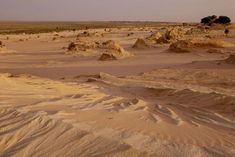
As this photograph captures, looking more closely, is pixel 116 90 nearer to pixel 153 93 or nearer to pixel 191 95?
pixel 153 93

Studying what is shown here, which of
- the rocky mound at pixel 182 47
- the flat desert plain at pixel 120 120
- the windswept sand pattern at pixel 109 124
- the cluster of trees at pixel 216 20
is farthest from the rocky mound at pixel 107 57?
the cluster of trees at pixel 216 20

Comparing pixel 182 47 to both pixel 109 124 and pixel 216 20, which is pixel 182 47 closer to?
pixel 109 124

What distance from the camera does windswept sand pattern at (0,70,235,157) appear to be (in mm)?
4094

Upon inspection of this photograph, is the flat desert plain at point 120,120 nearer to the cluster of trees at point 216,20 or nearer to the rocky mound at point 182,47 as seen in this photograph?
the rocky mound at point 182,47

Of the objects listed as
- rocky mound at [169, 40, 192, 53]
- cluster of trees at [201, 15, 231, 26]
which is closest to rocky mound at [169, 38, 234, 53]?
rocky mound at [169, 40, 192, 53]

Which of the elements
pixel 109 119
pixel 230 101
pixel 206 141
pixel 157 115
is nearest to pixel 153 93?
pixel 230 101

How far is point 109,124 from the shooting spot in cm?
496

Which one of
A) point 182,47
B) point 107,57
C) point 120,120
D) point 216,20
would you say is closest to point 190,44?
point 182,47

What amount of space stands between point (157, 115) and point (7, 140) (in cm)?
219

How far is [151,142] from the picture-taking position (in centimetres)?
424

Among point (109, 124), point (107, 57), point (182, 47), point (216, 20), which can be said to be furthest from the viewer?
point (216, 20)

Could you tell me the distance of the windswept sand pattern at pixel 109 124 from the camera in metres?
4.09

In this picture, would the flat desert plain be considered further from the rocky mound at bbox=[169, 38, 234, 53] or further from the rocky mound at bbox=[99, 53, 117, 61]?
the rocky mound at bbox=[169, 38, 234, 53]

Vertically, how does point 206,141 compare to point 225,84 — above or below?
above
